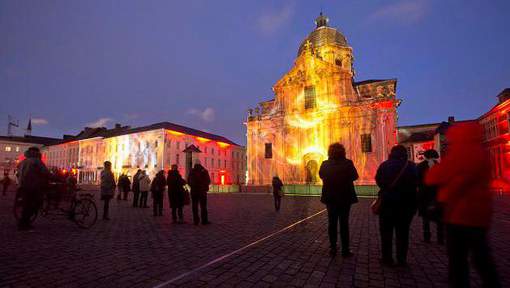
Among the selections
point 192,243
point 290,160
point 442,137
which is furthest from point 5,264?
point 290,160

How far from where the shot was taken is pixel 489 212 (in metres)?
2.58

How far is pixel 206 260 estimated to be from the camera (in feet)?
14.9

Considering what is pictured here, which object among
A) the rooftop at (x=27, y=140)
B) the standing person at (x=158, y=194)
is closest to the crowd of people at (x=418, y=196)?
the standing person at (x=158, y=194)

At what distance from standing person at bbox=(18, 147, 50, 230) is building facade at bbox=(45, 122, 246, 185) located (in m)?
36.4

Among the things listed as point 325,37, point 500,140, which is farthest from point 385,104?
point 325,37

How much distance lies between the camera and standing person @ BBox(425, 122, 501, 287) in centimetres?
254

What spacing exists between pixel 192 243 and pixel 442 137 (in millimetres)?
8741

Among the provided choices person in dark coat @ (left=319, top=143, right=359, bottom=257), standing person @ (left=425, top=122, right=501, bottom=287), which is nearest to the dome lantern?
person in dark coat @ (left=319, top=143, right=359, bottom=257)

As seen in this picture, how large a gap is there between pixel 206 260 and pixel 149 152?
50287 mm

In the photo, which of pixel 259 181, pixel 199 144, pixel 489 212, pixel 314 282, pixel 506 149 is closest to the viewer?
pixel 489 212

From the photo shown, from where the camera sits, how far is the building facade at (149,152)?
1994 inches

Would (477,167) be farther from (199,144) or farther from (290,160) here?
(199,144)

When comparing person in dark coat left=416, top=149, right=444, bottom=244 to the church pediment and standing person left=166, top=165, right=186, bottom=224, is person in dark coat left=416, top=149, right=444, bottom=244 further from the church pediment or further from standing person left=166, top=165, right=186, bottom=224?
the church pediment

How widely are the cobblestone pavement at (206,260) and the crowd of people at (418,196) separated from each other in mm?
543
